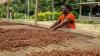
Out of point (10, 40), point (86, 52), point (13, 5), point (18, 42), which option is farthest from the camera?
point (13, 5)

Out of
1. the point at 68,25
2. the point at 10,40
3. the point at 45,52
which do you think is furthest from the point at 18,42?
Result: the point at 68,25

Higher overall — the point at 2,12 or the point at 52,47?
the point at 52,47

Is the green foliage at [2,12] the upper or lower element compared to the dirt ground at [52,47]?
lower

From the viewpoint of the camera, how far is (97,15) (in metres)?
39.8

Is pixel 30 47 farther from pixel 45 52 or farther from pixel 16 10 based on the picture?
pixel 16 10

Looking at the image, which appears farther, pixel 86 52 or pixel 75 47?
pixel 75 47

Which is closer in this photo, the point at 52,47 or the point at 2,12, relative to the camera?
the point at 52,47

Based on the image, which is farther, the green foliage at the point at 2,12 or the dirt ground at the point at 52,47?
the green foliage at the point at 2,12

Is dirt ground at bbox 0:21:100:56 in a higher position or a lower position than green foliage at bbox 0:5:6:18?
higher

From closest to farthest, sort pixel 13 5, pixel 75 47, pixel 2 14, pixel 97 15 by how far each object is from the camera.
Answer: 1. pixel 75 47
2. pixel 2 14
3. pixel 97 15
4. pixel 13 5

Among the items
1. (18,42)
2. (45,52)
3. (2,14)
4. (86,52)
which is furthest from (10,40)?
(2,14)

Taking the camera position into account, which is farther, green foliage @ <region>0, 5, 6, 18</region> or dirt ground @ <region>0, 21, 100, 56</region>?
green foliage @ <region>0, 5, 6, 18</region>

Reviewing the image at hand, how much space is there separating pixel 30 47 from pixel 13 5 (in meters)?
39.3

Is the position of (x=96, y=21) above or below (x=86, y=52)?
below
